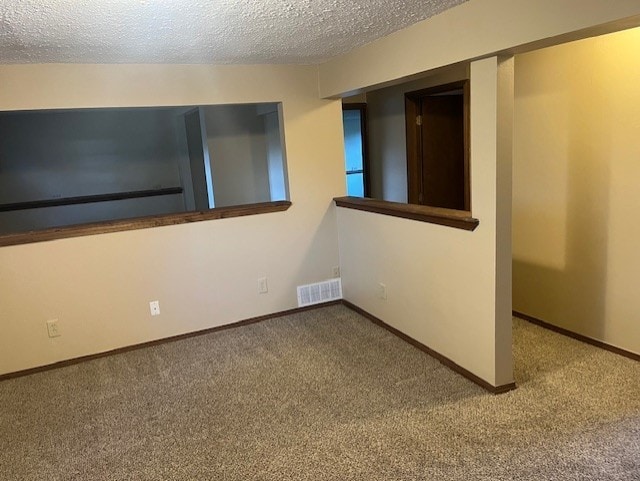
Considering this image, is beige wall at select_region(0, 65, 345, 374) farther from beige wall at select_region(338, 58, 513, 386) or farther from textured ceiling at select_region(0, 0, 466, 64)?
beige wall at select_region(338, 58, 513, 386)

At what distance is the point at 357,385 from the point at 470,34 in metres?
2.03

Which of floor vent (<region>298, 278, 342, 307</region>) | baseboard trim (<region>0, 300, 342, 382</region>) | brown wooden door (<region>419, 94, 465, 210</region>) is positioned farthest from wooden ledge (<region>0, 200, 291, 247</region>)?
brown wooden door (<region>419, 94, 465, 210</region>)

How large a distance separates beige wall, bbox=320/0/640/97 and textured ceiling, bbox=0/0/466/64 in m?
0.10

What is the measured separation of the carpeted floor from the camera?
217cm

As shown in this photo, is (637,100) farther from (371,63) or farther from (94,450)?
(94,450)

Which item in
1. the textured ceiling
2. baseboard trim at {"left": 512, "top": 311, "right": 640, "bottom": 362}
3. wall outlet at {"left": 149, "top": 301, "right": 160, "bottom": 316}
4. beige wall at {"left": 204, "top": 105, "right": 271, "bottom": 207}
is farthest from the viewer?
beige wall at {"left": 204, "top": 105, "right": 271, "bottom": 207}

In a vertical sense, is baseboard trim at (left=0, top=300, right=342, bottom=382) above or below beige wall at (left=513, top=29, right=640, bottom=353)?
below

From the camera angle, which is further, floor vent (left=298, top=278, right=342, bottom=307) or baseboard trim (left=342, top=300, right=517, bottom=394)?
floor vent (left=298, top=278, right=342, bottom=307)

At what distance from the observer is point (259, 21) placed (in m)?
2.42

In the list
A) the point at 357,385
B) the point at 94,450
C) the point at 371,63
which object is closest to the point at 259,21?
the point at 371,63

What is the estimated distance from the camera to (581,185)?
10.3ft

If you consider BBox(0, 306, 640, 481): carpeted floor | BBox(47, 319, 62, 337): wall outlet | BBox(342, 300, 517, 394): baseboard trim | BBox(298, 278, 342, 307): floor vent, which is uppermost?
BBox(47, 319, 62, 337): wall outlet

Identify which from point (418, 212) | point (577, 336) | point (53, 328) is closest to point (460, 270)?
point (418, 212)

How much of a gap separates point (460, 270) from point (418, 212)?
49 centimetres
